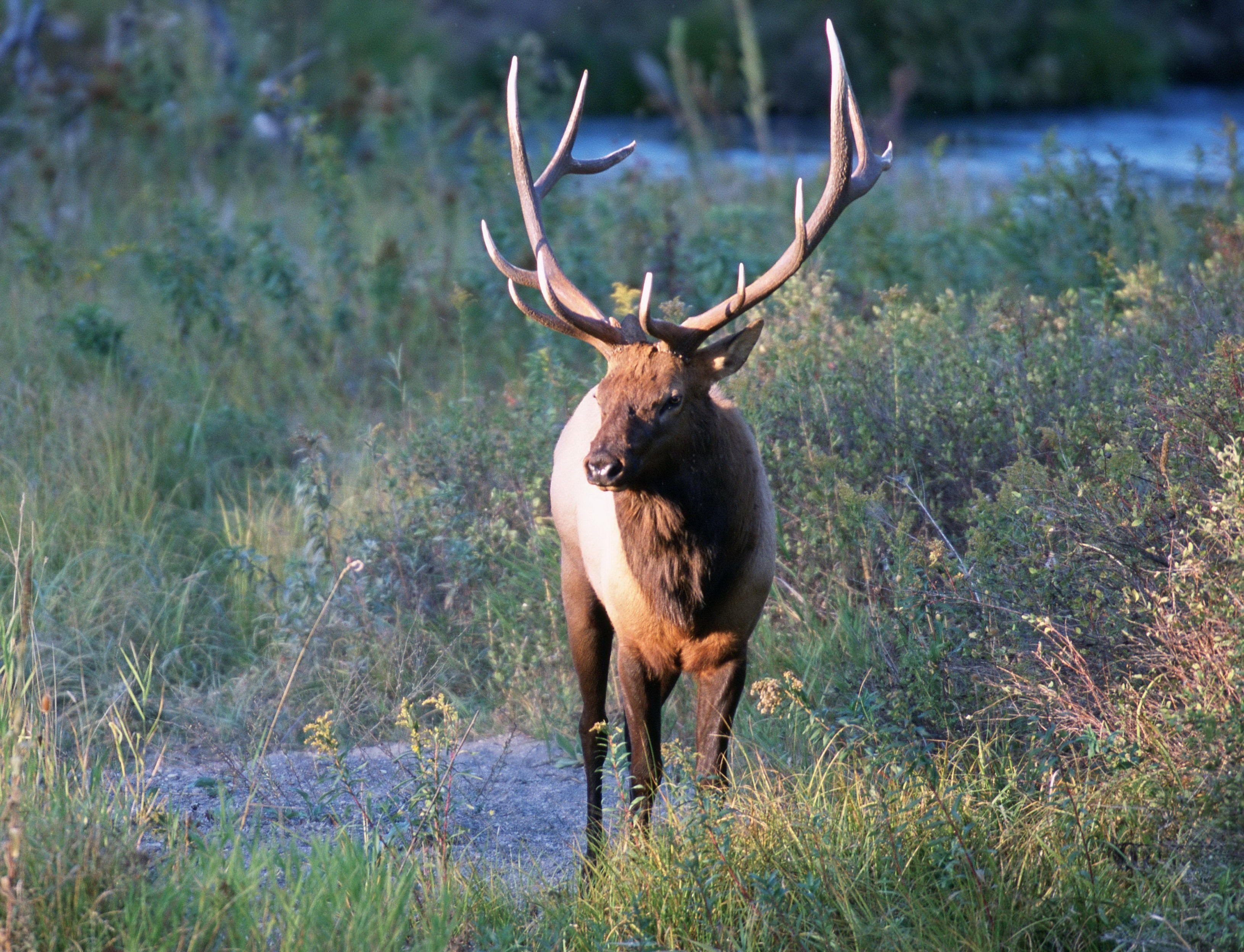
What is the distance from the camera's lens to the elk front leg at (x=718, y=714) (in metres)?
4.20

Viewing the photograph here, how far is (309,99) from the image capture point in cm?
1559

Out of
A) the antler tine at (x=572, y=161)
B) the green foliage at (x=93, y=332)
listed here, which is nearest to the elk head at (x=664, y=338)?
the antler tine at (x=572, y=161)

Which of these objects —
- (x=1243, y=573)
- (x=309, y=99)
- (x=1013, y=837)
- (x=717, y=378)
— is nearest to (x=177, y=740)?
(x=717, y=378)

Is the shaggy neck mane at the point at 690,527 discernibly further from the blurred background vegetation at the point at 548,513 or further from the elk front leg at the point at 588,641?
the elk front leg at the point at 588,641

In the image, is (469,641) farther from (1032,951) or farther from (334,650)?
(1032,951)

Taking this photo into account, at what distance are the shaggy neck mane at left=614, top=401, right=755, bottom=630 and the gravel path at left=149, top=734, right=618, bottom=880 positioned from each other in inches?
32.0

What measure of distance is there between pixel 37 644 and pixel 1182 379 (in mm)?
4145

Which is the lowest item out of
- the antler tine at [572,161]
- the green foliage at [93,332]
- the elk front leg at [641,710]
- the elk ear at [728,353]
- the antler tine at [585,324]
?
the elk front leg at [641,710]

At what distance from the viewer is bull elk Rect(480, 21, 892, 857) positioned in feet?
13.1

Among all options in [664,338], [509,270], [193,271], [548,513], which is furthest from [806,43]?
[664,338]

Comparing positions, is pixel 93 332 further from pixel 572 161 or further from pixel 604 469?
pixel 604 469

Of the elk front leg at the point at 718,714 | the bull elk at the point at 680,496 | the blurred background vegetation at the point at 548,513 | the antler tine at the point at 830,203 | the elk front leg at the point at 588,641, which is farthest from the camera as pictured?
the elk front leg at the point at 588,641

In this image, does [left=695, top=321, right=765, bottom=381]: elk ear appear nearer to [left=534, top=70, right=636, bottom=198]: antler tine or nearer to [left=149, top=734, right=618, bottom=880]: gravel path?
[left=534, top=70, right=636, bottom=198]: antler tine

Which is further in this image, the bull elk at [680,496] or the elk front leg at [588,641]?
the elk front leg at [588,641]
